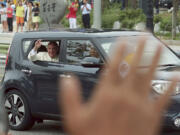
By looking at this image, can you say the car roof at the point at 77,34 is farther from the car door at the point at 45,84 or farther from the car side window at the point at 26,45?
the car door at the point at 45,84

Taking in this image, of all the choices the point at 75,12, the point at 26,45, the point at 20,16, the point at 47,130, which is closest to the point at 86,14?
the point at 75,12

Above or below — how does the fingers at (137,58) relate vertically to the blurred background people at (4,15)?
above

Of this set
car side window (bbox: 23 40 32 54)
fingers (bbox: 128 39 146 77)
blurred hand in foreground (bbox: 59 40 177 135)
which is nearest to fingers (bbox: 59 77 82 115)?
blurred hand in foreground (bbox: 59 40 177 135)

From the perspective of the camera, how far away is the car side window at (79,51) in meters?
8.07

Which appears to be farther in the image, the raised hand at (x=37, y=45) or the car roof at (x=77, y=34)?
the raised hand at (x=37, y=45)

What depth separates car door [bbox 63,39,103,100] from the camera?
7777 millimetres

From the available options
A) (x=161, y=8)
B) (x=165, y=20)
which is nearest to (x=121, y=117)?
(x=165, y=20)

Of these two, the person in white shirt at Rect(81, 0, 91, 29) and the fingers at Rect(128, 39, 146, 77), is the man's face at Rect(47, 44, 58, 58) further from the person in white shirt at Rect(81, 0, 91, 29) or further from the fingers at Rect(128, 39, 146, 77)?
the person in white shirt at Rect(81, 0, 91, 29)

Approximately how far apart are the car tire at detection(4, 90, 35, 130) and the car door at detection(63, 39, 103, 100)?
91cm

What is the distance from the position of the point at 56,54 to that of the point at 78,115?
7.56 metres

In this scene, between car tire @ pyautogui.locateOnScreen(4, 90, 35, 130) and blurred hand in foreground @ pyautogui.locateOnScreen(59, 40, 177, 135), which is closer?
blurred hand in foreground @ pyautogui.locateOnScreen(59, 40, 177, 135)

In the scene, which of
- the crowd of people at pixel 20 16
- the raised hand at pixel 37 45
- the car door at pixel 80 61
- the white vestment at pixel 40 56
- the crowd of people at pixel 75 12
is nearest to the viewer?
the car door at pixel 80 61

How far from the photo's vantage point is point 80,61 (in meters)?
8.08

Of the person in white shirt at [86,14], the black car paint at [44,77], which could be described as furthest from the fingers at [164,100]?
the person in white shirt at [86,14]
